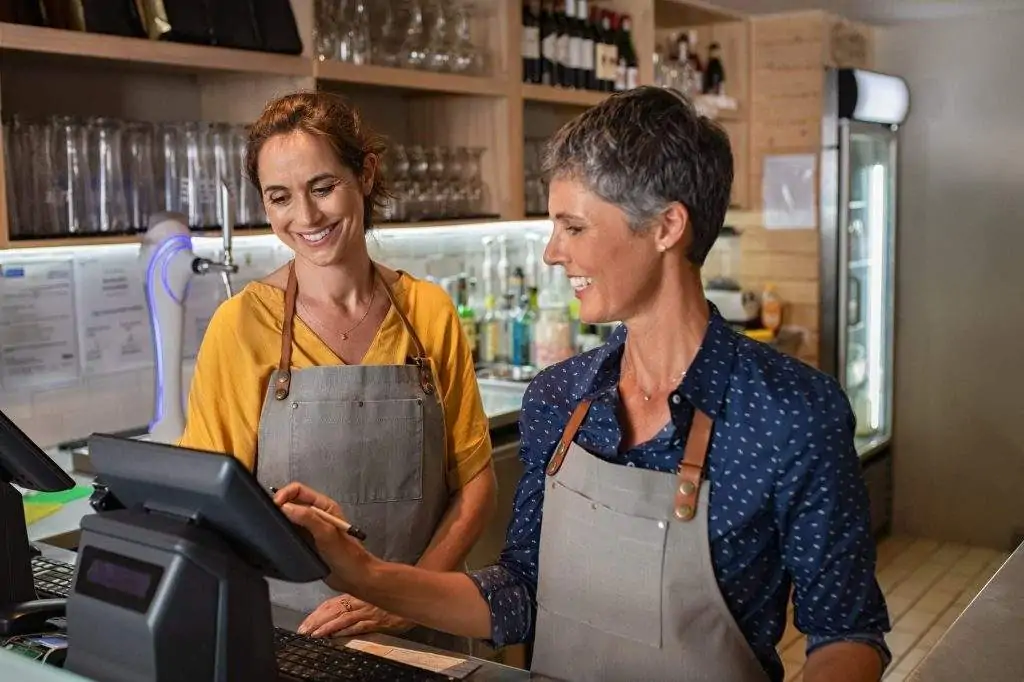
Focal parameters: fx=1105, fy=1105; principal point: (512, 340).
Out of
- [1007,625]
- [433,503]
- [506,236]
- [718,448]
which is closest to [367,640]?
[433,503]

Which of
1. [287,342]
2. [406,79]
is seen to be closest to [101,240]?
[287,342]

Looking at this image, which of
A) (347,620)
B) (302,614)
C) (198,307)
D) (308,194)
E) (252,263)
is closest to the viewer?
(347,620)

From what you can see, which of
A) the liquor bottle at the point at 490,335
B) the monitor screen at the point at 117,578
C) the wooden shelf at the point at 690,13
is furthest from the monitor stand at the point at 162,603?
the wooden shelf at the point at 690,13

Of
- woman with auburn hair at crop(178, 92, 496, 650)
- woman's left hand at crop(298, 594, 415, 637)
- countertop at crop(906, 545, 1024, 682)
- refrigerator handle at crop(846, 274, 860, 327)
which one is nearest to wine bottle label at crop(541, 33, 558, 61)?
refrigerator handle at crop(846, 274, 860, 327)

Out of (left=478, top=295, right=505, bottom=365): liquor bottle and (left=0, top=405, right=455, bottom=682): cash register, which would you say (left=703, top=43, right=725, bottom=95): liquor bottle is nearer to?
(left=478, top=295, right=505, bottom=365): liquor bottle

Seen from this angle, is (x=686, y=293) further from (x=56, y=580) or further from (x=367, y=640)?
(x=56, y=580)

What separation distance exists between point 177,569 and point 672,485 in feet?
2.03

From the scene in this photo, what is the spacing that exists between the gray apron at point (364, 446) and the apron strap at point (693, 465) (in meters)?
0.67

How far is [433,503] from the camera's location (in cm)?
195

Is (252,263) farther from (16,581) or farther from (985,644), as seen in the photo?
(985,644)

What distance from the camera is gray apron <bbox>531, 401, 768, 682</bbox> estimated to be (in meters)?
1.35

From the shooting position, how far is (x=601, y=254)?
1.38m

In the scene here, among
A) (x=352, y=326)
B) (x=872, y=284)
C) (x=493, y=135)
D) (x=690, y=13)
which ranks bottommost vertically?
(x=872, y=284)

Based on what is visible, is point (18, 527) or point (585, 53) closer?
point (18, 527)
